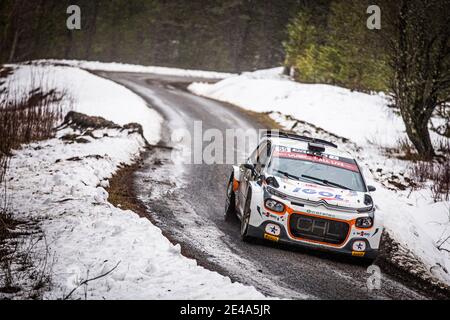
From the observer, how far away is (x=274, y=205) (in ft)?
25.4

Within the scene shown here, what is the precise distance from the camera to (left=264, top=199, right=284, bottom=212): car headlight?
768cm

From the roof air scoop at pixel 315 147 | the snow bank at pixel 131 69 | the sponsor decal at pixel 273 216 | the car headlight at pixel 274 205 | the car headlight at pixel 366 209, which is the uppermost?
the snow bank at pixel 131 69

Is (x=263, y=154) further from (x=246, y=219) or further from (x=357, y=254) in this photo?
(x=357, y=254)

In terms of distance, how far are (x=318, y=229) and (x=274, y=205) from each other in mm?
769

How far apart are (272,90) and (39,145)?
17.6 m

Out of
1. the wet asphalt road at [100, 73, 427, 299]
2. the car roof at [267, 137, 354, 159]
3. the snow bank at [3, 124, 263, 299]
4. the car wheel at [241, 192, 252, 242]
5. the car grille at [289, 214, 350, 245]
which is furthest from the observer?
the car roof at [267, 137, 354, 159]

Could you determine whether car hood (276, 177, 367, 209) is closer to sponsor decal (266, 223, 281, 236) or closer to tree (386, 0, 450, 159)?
sponsor decal (266, 223, 281, 236)

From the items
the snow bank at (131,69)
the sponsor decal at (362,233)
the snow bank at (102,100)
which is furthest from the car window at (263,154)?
the snow bank at (131,69)

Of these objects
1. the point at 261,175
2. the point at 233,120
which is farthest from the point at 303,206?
the point at 233,120

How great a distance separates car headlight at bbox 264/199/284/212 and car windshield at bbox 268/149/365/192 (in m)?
0.79

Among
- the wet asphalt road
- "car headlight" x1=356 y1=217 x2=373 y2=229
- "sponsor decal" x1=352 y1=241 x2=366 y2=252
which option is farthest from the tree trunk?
"sponsor decal" x1=352 y1=241 x2=366 y2=252

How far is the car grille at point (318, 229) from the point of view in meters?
7.62

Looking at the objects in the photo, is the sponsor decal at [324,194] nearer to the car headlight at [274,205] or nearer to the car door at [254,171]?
the car headlight at [274,205]
